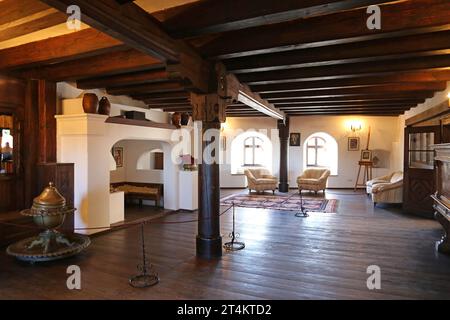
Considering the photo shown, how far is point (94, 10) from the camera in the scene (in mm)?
2184

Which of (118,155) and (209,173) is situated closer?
(209,173)

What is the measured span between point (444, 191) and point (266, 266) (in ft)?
8.94

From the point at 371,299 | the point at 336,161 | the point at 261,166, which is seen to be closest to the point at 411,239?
the point at 371,299

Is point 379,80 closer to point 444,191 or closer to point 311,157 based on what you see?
point 444,191

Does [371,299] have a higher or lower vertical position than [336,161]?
lower

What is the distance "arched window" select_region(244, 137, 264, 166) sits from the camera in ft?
39.3

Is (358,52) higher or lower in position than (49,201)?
higher

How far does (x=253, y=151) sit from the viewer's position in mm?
12023

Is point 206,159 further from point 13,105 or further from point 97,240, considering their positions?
point 13,105

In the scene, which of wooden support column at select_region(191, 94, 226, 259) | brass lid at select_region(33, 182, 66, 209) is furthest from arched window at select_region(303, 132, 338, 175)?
brass lid at select_region(33, 182, 66, 209)

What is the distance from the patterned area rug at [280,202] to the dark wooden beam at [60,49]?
17.3ft

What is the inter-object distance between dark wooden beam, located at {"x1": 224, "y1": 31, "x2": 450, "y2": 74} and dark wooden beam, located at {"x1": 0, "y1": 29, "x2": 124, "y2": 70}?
1.62 meters

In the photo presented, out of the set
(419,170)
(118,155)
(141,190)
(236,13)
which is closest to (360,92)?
(419,170)
